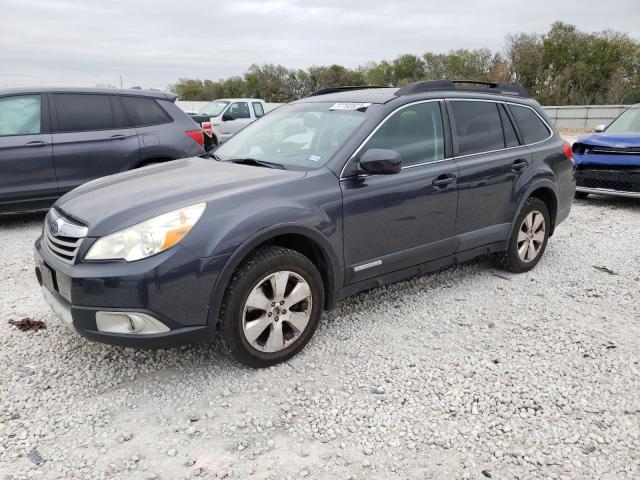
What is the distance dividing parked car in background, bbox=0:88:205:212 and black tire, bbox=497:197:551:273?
4494 mm

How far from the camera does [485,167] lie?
4391mm

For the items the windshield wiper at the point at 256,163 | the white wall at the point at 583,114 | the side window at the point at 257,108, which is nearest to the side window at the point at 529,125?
the windshield wiper at the point at 256,163

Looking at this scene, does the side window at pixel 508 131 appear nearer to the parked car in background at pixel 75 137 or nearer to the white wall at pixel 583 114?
the parked car in background at pixel 75 137

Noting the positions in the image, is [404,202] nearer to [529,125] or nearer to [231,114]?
[529,125]

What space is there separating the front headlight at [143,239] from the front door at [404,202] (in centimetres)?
112

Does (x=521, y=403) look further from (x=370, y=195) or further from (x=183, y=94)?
(x=183, y=94)

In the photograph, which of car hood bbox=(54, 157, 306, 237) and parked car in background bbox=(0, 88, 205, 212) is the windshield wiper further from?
parked car in background bbox=(0, 88, 205, 212)

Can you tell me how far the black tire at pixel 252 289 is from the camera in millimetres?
2980

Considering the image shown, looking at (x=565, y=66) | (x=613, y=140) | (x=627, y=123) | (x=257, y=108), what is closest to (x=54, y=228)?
(x=613, y=140)

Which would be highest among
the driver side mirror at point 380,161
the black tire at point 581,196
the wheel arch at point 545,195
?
the driver side mirror at point 380,161

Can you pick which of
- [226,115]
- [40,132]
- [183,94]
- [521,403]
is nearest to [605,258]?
[521,403]

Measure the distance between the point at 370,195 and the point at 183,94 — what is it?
68.6m

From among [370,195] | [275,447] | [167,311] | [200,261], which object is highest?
[370,195]

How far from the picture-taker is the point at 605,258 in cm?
558
